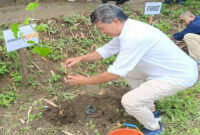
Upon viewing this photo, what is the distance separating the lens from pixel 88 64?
405 cm

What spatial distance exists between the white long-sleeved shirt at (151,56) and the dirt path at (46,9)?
2.73 metres

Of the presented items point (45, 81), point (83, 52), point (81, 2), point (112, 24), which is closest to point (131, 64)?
point (112, 24)

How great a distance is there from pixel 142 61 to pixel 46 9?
335 centimetres

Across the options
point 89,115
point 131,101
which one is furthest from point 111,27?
point 89,115

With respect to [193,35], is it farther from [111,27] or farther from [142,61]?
[111,27]

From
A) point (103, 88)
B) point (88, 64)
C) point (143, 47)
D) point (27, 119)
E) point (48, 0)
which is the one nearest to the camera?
point (143, 47)

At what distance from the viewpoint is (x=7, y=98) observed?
10.3 feet

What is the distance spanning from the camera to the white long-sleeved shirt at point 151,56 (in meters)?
2.14

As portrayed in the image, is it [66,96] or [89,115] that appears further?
[66,96]

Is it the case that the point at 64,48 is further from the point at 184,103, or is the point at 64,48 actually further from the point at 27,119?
the point at 184,103

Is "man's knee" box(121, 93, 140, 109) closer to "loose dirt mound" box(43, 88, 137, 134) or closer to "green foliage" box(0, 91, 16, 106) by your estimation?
"loose dirt mound" box(43, 88, 137, 134)

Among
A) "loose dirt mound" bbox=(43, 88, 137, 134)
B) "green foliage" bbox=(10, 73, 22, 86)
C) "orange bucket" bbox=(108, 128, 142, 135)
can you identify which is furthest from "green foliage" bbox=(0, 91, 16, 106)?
"orange bucket" bbox=(108, 128, 142, 135)

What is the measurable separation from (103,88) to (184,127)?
52.2 inches

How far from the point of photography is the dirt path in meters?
4.59
